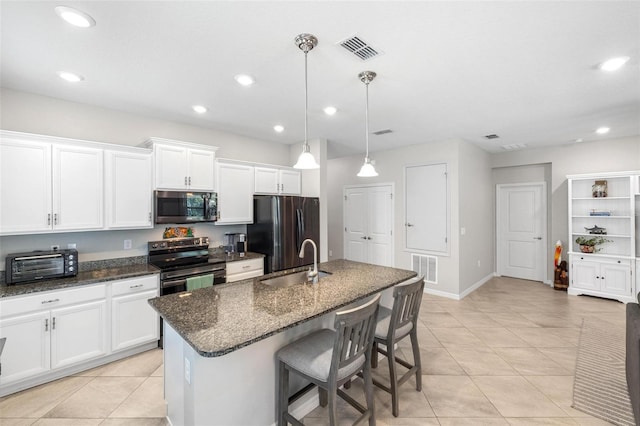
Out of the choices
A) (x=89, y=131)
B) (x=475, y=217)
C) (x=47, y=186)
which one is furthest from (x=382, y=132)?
(x=47, y=186)

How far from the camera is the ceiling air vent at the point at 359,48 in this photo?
2012mm

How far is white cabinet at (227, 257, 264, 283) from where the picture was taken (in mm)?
3637

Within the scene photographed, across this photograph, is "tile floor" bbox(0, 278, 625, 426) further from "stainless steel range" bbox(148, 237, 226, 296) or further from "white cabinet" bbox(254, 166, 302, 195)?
"white cabinet" bbox(254, 166, 302, 195)

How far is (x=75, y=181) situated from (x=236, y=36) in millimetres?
2236

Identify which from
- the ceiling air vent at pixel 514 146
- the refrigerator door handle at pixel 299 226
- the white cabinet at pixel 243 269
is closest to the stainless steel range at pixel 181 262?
the white cabinet at pixel 243 269

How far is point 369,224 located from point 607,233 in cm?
412

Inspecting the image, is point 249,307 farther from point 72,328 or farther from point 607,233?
point 607,233

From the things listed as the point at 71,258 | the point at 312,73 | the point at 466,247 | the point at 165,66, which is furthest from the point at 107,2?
the point at 466,247

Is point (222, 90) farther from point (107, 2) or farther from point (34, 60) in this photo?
point (34, 60)

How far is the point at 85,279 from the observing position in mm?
2668

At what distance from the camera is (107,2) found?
165 centimetres

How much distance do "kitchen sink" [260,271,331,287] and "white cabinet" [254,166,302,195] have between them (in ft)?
6.40

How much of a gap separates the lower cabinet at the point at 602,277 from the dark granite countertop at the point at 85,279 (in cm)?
668

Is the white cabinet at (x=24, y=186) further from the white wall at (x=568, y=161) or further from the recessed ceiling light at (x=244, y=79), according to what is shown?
the white wall at (x=568, y=161)
